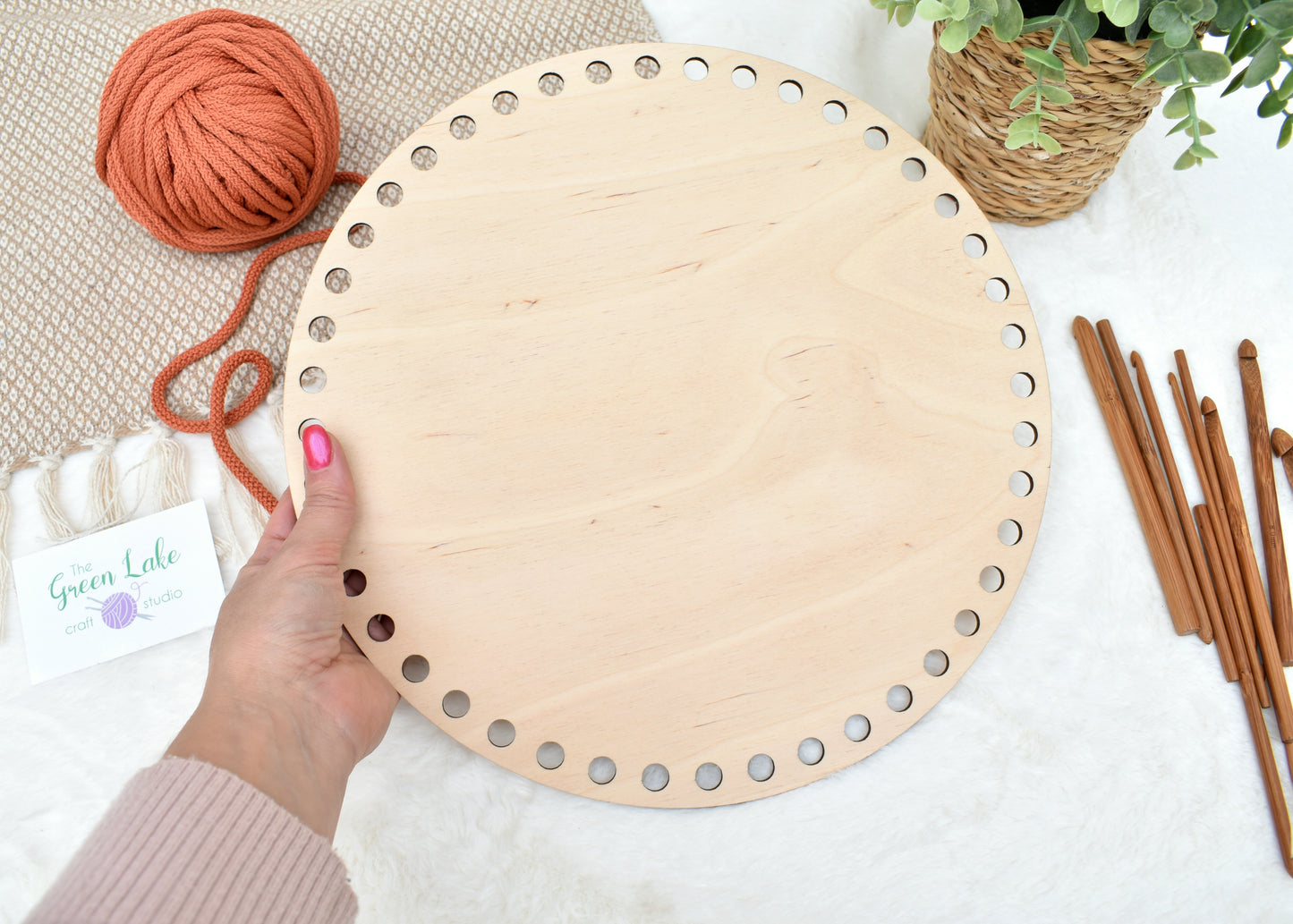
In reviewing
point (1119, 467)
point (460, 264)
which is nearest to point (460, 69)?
point (460, 264)

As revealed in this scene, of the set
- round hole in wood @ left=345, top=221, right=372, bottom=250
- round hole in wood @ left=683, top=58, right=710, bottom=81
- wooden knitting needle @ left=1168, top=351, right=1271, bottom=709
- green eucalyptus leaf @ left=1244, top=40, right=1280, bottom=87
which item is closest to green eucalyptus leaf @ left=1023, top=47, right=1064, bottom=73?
green eucalyptus leaf @ left=1244, top=40, right=1280, bottom=87

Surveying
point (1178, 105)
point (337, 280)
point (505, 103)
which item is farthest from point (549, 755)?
point (1178, 105)

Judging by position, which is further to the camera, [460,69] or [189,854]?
[460,69]

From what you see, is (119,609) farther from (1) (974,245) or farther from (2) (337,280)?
(1) (974,245)

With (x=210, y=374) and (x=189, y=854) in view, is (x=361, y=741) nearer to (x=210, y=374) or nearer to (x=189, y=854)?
(x=189, y=854)

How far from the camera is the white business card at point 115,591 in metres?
0.62

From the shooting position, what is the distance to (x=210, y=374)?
673 millimetres

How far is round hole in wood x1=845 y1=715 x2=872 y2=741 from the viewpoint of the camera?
0.56m

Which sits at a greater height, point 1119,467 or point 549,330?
point 549,330

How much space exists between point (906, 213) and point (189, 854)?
0.61 metres

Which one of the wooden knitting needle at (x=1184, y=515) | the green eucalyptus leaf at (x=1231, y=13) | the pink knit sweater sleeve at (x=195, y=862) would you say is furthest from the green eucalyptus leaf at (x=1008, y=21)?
the pink knit sweater sleeve at (x=195, y=862)

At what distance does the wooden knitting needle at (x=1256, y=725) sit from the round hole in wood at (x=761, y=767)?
0.39m

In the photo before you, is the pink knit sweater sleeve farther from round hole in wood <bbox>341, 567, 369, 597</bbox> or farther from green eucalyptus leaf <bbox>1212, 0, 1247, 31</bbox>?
green eucalyptus leaf <bbox>1212, 0, 1247, 31</bbox>

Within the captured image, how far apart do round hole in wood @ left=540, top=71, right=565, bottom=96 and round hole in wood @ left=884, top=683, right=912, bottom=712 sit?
494 millimetres
